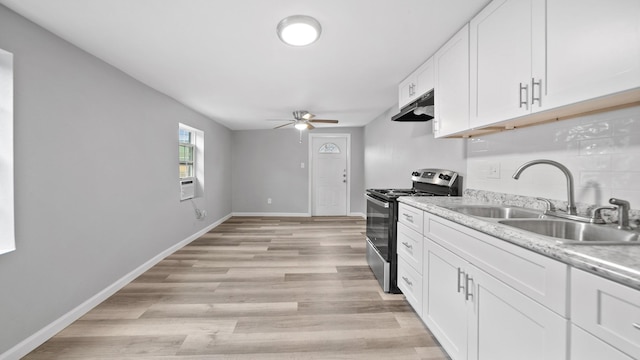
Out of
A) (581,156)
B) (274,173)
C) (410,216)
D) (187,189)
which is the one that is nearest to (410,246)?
(410,216)

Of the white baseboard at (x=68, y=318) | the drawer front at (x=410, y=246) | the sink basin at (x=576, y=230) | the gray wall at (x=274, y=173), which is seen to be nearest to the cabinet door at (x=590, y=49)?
the sink basin at (x=576, y=230)

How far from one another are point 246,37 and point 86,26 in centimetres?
106

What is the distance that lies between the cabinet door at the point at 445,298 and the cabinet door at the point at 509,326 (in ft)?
0.28

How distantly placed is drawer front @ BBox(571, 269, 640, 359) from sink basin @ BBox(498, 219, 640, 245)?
1.08ft

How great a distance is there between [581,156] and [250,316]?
7.72 feet

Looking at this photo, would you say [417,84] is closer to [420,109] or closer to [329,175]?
[420,109]

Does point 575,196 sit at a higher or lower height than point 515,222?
higher

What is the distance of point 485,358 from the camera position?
1135 mm

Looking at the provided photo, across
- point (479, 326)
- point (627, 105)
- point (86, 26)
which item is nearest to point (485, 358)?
point (479, 326)

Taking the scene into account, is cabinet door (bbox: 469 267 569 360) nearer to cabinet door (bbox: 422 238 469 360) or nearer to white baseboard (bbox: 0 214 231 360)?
cabinet door (bbox: 422 238 469 360)

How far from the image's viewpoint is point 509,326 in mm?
994

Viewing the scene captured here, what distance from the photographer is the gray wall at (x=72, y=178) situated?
1.55 metres

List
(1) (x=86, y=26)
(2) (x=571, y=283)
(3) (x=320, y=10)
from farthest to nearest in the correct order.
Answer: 1. (1) (x=86, y=26)
2. (3) (x=320, y=10)
3. (2) (x=571, y=283)

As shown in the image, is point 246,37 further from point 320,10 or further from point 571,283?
point 571,283
